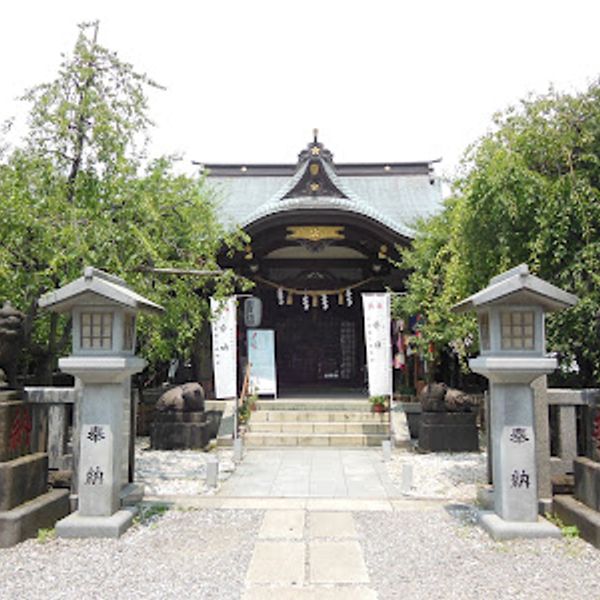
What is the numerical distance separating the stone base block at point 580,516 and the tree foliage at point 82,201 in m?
5.26

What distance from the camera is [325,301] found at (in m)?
16.0

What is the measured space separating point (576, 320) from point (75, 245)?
6167 millimetres

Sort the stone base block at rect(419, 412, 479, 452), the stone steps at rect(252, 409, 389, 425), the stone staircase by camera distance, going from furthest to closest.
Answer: the stone steps at rect(252, 409, 389, 425)
the stone staircase
the stone base block at rect(419, 412, 479, 452)

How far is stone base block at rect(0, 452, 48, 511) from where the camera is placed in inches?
210

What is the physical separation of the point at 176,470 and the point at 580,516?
6314 millimetres

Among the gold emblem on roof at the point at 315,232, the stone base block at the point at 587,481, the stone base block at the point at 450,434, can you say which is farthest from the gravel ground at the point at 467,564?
the gold emblem on roof at the point at 315,232

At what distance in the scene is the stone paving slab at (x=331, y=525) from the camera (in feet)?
18.9

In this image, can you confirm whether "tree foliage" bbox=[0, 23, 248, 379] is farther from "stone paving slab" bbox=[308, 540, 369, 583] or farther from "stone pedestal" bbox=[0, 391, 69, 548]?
"stone paving slab" bbox=[308, 540, 369, 583]

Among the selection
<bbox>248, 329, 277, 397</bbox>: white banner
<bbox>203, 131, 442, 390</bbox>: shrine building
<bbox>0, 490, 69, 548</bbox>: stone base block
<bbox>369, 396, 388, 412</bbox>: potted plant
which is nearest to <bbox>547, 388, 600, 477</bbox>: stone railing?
<bbox>0, 490, 69, 548</bbox>: stone base block

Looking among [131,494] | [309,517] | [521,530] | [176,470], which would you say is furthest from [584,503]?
[176,470]

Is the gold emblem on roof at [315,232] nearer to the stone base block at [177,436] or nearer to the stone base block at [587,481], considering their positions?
the stone base block at [177,436]

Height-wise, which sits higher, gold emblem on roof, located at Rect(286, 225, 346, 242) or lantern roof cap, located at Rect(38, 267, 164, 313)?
gold emblem on roof, located at Rect(286, 225, 346, 242)

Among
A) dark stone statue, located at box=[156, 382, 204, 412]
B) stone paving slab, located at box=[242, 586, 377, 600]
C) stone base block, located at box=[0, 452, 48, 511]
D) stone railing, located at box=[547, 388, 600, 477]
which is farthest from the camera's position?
dark stone statue, located at box=[156, 382, 204, 412]

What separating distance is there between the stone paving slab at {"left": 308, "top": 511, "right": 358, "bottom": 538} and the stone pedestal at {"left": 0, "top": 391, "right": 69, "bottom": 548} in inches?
111
